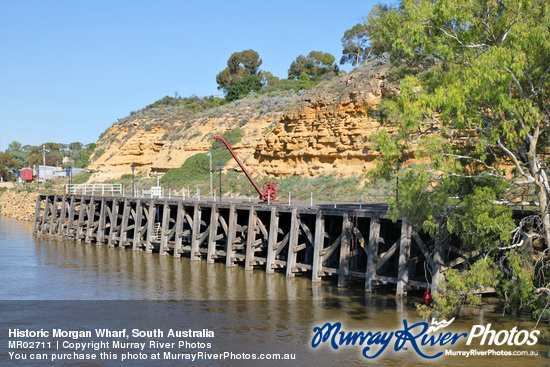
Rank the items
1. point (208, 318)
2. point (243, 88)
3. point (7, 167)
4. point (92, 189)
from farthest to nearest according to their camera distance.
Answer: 1. point (7, 167)
2. point (243, 88)
3. point (92, 189)
4. point (208, 318)

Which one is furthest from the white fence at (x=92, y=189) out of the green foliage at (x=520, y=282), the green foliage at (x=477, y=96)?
the green foliage at (x=520, y=282)

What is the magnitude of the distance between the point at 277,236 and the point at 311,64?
70.0 m

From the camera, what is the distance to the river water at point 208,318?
1594 centimetres

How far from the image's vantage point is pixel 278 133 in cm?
5100

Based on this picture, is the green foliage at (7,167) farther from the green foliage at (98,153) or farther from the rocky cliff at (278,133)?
the rocky cliff at (278,133)

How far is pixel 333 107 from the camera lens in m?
45.6

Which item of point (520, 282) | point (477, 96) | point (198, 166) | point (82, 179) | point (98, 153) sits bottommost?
point (520, 282)

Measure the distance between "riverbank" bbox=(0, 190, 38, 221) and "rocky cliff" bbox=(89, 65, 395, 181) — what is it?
8.19m

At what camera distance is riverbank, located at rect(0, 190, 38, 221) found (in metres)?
68.5

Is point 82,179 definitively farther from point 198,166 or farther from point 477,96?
point 477,96

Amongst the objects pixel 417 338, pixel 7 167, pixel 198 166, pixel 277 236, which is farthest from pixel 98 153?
pixel 417 338

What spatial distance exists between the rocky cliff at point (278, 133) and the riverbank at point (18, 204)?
Result: 819 cm

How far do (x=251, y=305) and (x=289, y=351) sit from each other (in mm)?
5366

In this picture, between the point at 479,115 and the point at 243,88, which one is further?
the point at 243,88
